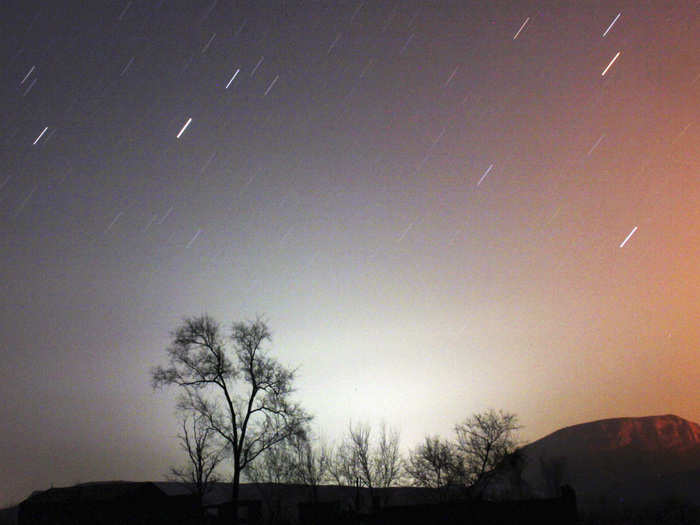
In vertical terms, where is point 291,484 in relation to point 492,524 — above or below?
above

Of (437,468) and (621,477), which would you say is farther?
(621,477)

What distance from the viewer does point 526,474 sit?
186m

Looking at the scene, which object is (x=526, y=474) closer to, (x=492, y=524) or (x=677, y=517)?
(x=677, y=517)

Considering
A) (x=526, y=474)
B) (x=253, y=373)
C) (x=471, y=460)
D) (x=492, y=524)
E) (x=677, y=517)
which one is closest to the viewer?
(x=492, y=524)

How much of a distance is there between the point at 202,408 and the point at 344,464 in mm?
33367

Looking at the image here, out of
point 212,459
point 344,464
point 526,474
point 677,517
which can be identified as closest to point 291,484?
point 344,464

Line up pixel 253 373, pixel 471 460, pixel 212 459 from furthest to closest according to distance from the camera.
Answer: pixel 471 460 → pixel 212 459 → pixel 253 373

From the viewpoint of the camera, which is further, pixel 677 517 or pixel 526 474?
pixel 526 474

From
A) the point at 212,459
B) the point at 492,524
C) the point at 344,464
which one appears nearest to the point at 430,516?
the point at 492,524

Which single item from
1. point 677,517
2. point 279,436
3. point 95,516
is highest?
point 279,436

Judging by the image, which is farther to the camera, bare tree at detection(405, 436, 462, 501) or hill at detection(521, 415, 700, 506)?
hill at detection(521, 415, 700, 506)

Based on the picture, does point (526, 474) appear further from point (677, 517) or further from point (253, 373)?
point (253, 373)

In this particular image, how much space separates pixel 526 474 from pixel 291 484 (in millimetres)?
144712

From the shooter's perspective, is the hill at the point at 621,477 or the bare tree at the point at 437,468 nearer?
the bare tree at the point at 437,468
